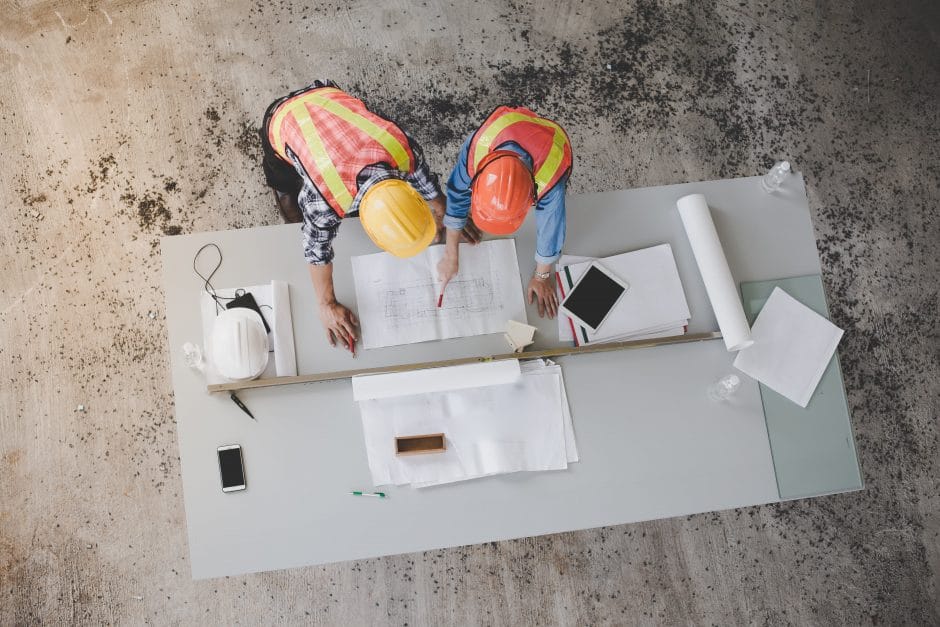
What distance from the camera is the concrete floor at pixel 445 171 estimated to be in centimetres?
208

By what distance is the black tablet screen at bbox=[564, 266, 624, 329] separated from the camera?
4.96 feet

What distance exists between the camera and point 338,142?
4.02ft

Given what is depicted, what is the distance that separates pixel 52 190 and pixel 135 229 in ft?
1.21

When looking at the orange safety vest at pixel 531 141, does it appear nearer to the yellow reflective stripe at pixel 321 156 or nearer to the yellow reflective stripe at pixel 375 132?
the yellow reflective stripe at pixel 375 132

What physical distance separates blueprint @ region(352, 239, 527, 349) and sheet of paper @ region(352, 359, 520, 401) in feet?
0.36

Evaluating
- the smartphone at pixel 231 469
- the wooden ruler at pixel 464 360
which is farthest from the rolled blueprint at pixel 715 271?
the smartphone at pixel 231 469

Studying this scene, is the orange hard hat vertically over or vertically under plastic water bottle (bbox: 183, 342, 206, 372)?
over

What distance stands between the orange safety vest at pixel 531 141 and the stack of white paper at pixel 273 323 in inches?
23.3

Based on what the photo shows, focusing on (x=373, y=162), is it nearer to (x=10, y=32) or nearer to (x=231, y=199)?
(x=231, y=199)

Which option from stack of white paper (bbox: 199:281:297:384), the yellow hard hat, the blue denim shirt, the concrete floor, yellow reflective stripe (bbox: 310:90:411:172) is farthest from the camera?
the concrete floor

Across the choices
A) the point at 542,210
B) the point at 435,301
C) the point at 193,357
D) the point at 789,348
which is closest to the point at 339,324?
the point at 435,301

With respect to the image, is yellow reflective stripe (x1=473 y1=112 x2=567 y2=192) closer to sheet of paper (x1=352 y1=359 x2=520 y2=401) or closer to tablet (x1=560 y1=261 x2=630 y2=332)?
tablet (x1=560 y1=261 x2=630 y2=332)

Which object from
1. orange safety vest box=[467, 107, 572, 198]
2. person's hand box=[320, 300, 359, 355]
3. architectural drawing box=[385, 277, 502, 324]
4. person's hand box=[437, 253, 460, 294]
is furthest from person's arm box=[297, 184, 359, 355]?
orange safety vest box=[467, 107, 572, 198]

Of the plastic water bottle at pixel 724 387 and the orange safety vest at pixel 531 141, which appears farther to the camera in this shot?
the plastic water bottle at pixel 724 387
